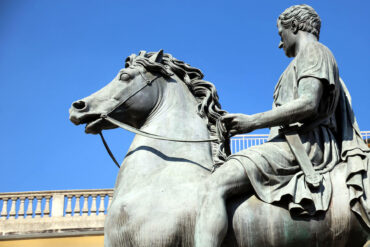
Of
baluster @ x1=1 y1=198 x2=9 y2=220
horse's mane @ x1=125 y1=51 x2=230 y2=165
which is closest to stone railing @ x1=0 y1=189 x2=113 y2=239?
baluster @ x1=1 y1=198 x2=9 y2=220

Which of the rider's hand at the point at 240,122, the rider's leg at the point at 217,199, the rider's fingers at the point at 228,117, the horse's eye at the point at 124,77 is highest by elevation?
the horse's eye at the point at 124,77

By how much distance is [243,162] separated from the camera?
5098 mm

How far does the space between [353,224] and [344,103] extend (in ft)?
3.41

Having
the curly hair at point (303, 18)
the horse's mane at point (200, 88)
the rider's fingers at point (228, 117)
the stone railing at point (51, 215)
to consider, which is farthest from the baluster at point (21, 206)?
the rider's fingers at point (228, 117)

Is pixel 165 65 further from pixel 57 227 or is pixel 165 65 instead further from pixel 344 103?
pixel 57 227

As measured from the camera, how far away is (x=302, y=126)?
17.7 ft

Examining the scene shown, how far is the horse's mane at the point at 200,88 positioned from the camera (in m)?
5.63

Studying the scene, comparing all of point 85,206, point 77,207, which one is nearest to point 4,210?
point 77,207

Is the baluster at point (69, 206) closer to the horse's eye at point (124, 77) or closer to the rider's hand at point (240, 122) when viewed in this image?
the horse's eye at point (124, 77)

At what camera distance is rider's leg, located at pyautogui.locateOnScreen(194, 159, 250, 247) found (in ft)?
15.8

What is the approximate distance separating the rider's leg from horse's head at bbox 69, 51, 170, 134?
1.01 meters

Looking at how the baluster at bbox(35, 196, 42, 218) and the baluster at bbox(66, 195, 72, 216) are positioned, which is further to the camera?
the baluster at bbox(35, 196, 42, 218)

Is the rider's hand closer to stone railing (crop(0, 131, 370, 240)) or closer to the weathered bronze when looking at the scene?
the weathered bronze

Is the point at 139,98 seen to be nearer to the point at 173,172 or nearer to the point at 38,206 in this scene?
the point at 173,172
